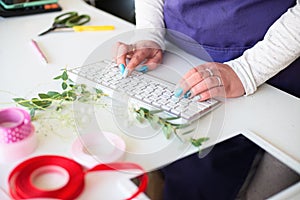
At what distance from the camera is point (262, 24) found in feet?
2.89

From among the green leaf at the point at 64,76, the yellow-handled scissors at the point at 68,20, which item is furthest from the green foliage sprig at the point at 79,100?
the yellow-handled scissors at the point at 68,20

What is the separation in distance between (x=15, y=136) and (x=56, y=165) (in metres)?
0.08

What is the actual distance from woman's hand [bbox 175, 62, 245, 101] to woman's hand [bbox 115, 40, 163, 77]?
0.35 ft

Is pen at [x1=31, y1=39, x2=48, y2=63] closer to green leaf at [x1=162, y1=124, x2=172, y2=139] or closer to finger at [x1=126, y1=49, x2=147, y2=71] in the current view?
finger at [x1=126, y1=49, x2=147, y2=71]

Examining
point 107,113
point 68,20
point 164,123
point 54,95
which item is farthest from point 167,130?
point 68,20

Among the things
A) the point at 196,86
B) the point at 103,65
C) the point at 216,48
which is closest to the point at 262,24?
the point at 216,48

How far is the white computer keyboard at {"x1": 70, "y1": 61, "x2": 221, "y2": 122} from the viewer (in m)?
0.73

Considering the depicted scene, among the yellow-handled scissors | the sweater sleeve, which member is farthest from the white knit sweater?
the yellow-handled scissors

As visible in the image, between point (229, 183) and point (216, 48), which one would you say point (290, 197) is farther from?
point (216, 48)

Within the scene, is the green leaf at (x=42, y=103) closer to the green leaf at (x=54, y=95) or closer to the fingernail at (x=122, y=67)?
the green leaf at (x=54, y=95)

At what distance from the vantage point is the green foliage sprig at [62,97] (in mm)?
736

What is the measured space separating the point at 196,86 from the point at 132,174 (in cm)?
26

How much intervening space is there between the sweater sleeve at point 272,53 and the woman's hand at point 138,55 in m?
0.18

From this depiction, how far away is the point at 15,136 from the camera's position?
1.98 feet
